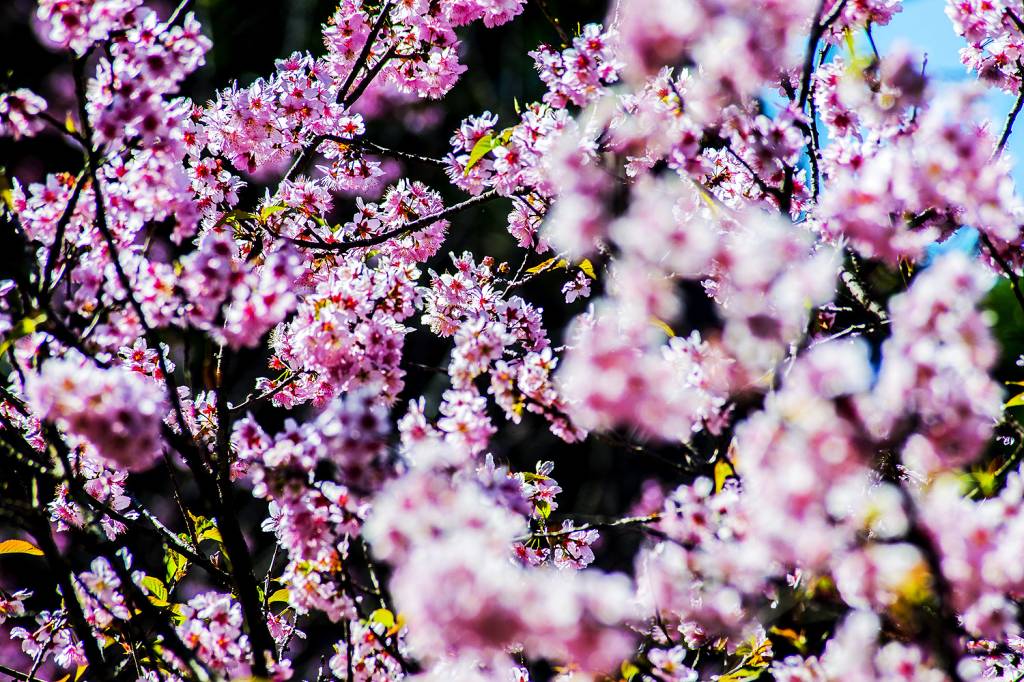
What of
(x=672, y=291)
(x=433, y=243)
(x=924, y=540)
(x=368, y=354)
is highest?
(x=433, y=243)

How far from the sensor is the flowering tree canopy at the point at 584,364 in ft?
5.47

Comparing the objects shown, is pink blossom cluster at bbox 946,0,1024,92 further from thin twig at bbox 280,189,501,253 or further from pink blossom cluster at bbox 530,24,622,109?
thin twig at bbox 280,189,501,253

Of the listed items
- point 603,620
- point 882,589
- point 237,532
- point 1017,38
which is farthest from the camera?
point 1017,38

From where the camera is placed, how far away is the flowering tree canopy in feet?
5.47

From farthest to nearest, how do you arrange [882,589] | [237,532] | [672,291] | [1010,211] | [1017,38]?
[1017,38], [237,532], [1010,211], [672,291], [882,589]

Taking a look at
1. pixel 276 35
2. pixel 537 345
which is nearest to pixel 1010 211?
pixel 537 345

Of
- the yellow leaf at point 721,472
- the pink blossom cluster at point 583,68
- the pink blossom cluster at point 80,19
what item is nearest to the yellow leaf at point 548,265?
the pink blossom cluster at point 583,68

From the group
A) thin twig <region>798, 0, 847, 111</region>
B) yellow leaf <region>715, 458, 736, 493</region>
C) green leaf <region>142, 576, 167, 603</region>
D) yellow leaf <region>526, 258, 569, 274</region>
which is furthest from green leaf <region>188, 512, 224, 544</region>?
thin twig <region>798, 0, 847, 111</region>

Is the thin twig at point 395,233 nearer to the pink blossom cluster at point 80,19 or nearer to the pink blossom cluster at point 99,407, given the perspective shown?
the pink blossom cluster at point 80,19

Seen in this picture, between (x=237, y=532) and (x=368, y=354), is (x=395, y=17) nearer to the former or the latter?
(x=368, y=354)

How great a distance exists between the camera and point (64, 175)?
269cm

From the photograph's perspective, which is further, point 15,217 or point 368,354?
point 368,354

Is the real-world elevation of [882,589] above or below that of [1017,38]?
below

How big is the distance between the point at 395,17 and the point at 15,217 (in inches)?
72.2
